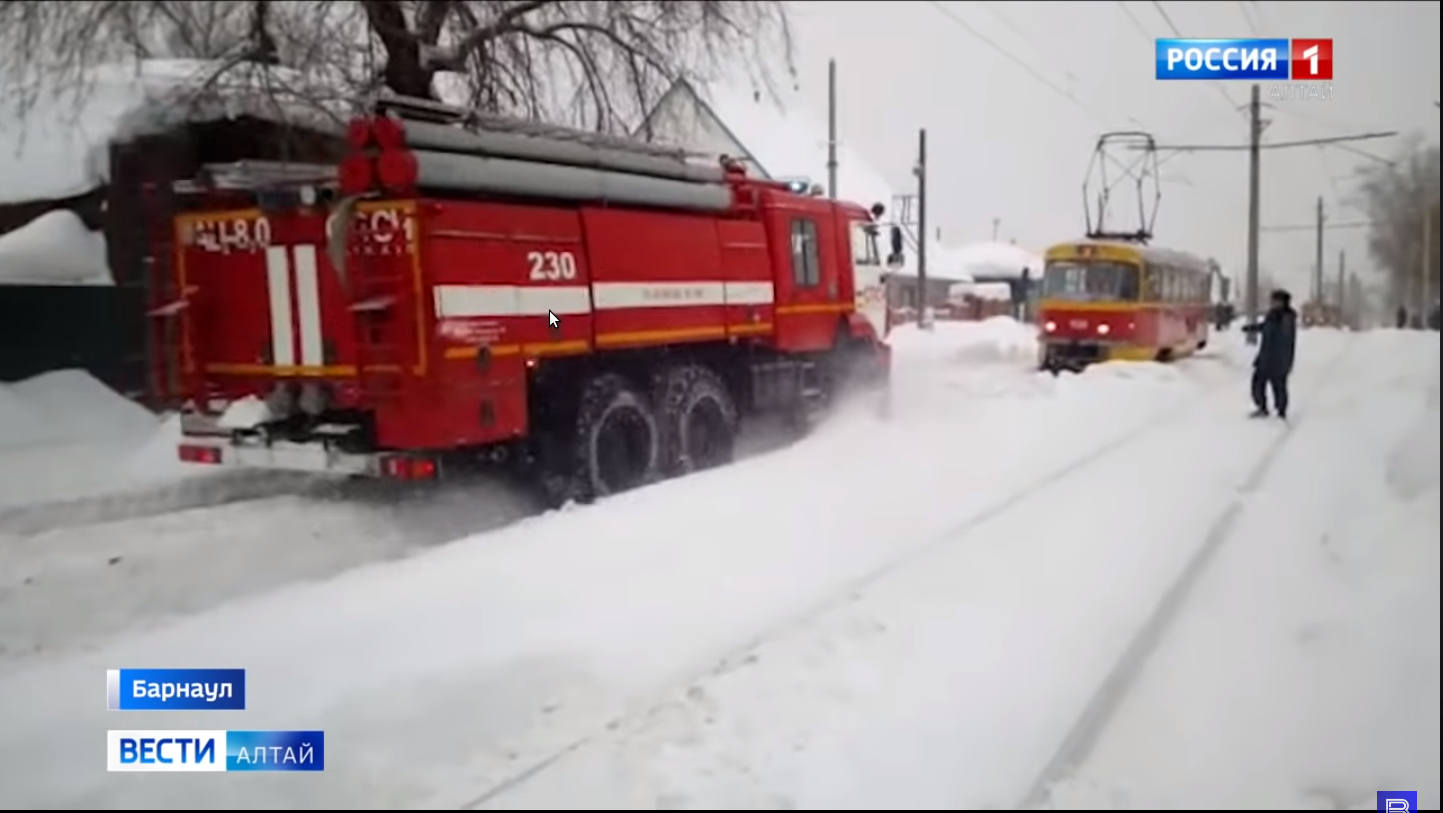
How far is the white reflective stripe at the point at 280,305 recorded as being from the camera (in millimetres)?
8008

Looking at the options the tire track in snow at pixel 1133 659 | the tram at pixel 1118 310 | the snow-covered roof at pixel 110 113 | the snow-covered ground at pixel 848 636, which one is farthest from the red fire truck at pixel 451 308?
the tire track in snow at pixel 1133 659

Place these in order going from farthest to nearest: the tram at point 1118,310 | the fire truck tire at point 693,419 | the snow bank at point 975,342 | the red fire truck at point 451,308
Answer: the snow bank at point 975,342, the tram at point 1118,310, the fire truck tire at point 693,419, the red fire truck at point 451,308

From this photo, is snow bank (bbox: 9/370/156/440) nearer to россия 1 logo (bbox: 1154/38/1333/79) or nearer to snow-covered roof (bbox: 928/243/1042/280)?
россия 1 logo (bbox: 1154/38/1333/79)

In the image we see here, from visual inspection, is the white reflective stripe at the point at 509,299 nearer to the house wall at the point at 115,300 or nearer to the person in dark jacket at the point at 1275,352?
the house wall at the point at 115,300

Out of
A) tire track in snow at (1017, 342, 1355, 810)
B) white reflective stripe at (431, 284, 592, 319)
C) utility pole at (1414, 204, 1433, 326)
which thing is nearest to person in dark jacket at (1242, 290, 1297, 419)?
tire track in snow at (1017, 342, 1355, 810)

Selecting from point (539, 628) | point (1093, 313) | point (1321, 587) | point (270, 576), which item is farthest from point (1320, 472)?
point (1093, 313)

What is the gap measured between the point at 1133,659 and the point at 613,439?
6.00 metres

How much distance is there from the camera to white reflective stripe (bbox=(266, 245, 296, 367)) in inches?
315

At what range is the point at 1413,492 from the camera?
2.88 metres

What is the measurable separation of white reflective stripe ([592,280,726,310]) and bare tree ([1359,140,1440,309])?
511cm

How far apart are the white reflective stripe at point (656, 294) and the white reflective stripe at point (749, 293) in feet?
0.46

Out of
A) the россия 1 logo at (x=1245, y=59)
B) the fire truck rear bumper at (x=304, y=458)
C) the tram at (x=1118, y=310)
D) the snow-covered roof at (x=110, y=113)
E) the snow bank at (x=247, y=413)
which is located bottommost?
the fire truck rear bumper at (x=304, y=458)

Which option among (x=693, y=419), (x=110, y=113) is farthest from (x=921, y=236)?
(x=110, y=113)

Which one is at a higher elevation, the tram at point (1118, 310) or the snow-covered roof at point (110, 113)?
the snow-covered roof at point (110, 113)
